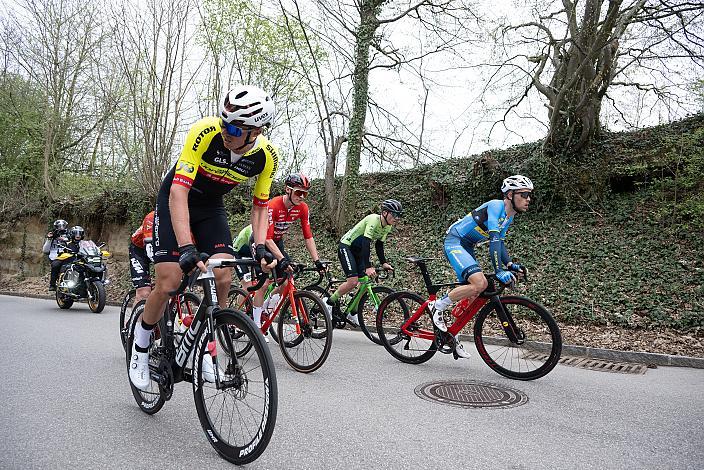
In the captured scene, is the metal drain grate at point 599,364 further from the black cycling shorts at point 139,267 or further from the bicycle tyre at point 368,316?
the black cycling shorts at point 139,267

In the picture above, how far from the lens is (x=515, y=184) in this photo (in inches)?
215

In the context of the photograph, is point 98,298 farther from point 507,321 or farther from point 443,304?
point 507,321

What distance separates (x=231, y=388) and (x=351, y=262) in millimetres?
4172

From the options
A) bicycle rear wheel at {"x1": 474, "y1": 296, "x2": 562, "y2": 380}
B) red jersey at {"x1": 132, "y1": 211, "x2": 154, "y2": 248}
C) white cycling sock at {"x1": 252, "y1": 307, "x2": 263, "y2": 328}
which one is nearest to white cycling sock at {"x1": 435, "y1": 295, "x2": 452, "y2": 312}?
bicycle rear wheel at {"x1": 474, "y1": 296, "x2": 562, "y2": 380}

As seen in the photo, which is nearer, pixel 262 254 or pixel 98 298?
pixel 262 254

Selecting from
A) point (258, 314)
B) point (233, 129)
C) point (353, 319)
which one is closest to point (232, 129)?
point (233, 129)

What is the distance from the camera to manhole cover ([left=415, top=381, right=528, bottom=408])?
414 centimetres

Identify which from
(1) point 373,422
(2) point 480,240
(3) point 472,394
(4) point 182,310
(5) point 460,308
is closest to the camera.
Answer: (1) point 373,422

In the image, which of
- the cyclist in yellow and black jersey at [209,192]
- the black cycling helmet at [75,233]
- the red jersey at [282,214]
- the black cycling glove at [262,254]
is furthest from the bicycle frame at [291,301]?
the black cycling helmet at [75,233]

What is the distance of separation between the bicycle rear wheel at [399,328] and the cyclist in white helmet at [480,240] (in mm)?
279

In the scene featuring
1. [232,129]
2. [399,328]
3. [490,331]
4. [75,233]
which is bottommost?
[399,328]

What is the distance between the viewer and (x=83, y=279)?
1095 cm

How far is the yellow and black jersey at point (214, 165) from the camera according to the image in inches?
131

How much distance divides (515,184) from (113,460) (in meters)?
4.61
